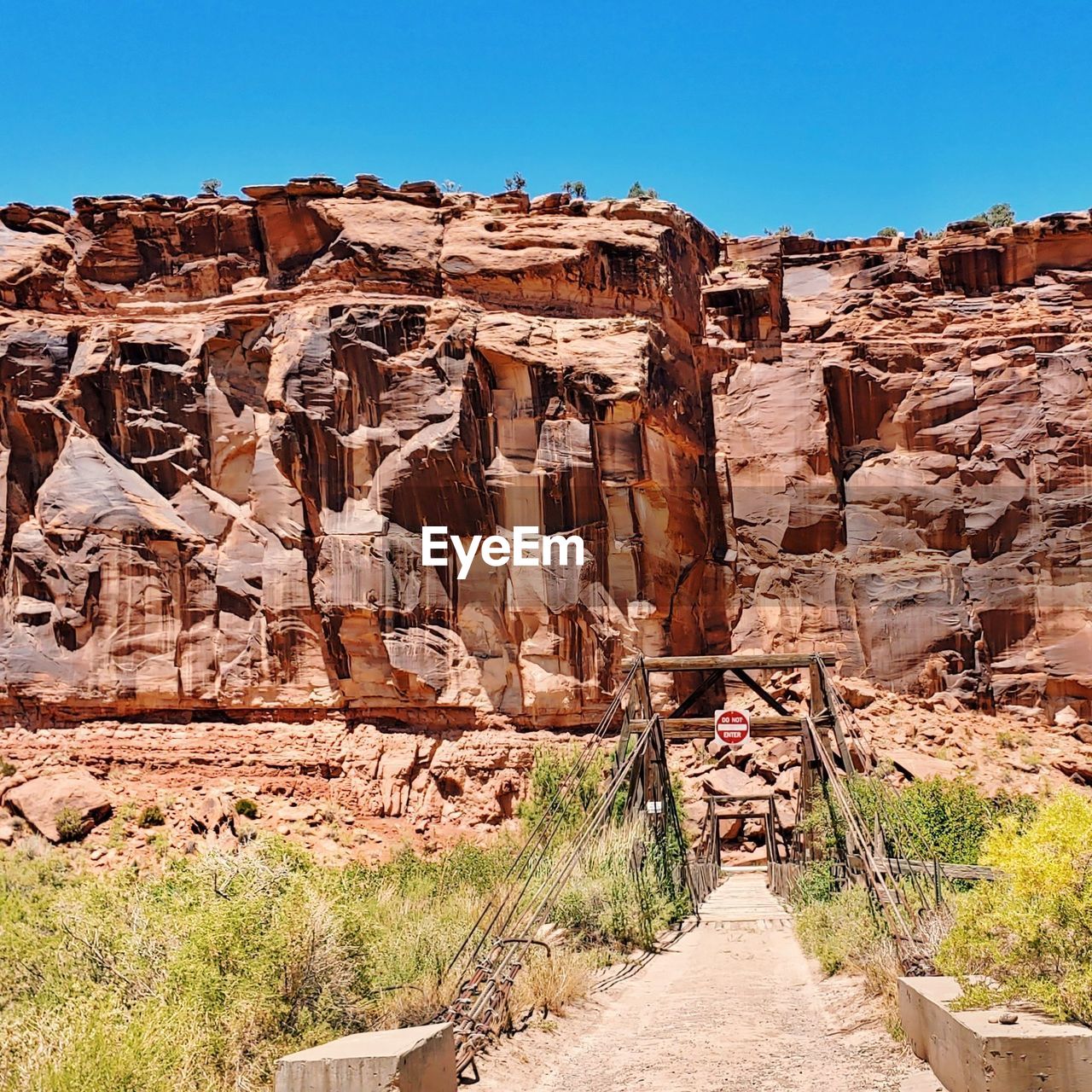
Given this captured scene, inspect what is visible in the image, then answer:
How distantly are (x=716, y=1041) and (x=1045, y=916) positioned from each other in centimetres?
476

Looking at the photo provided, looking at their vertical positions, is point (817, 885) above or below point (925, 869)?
below

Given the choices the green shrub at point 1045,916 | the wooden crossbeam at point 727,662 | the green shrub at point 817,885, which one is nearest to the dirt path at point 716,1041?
the green shrub at point 1045,916

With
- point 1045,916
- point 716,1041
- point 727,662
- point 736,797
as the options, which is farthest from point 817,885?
point 1045,916

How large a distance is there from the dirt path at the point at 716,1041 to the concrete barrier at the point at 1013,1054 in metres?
0.68

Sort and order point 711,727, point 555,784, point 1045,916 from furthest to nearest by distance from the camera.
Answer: point 555,784, point 711,727, point 1045,916

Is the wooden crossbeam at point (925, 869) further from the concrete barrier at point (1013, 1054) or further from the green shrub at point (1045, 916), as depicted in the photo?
the concrete barrier at point (1013, 1054)

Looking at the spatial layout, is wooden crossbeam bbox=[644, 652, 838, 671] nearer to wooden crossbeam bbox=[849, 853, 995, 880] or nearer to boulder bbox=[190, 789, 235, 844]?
wooden crossbeam bbox=[849, 853, 995, 880]

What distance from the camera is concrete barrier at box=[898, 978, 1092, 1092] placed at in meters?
7.77

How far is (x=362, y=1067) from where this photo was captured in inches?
322

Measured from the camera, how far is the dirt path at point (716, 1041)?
10.5 metres

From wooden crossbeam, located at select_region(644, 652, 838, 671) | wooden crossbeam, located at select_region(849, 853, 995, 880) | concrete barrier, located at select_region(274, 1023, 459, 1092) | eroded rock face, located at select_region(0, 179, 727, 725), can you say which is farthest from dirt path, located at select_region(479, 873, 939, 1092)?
eroded rock face, located at select_region(0, 179, 727, 725)

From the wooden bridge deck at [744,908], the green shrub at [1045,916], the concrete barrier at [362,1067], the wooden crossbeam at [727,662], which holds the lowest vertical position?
the wooden bridge deck at [744,908]

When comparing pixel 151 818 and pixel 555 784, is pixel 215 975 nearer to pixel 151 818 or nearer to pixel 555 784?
pixel 555 784

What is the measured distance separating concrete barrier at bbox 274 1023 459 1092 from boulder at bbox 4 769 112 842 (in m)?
24.4
